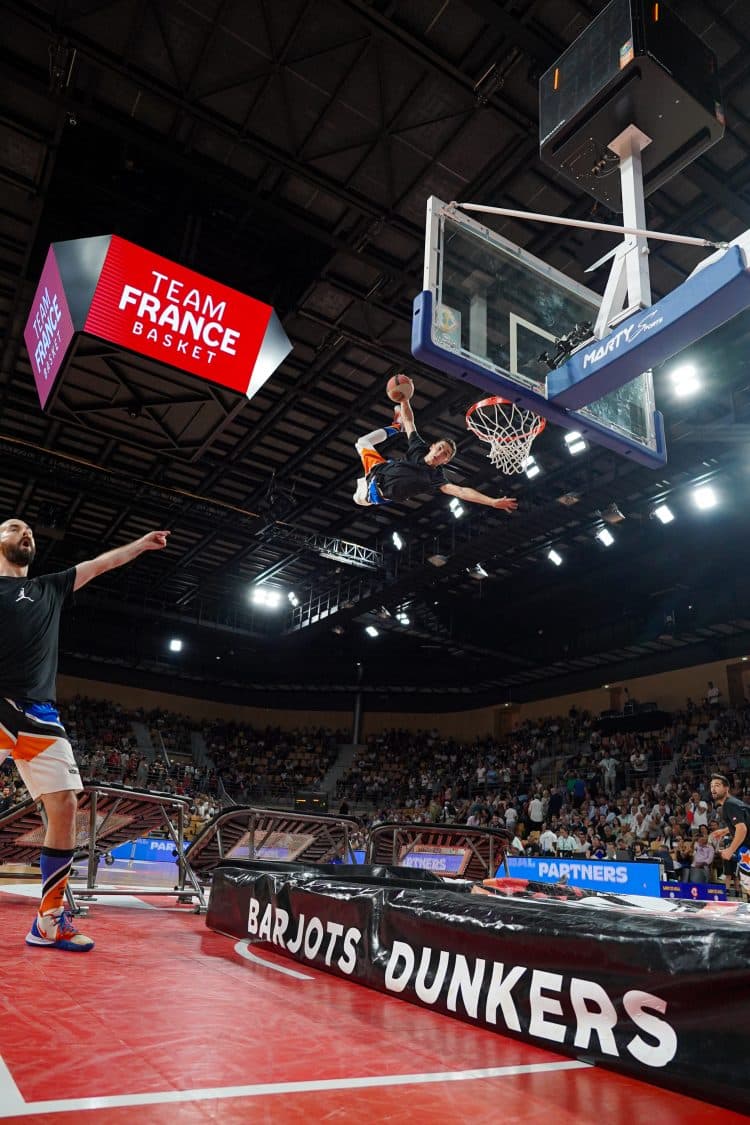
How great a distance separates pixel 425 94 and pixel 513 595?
17012mm

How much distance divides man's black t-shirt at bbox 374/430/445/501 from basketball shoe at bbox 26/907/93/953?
13.3ft

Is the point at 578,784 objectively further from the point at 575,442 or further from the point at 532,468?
the point at 575,442

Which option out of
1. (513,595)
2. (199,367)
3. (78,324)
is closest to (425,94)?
(199,367)

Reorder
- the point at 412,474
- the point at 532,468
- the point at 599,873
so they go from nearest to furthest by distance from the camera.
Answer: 1. the point at 412,474
2. the point at 599,873
3. the point at 532,468

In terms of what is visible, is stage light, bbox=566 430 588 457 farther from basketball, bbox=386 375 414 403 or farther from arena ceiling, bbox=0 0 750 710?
basketball, bbox=386 375 414 403

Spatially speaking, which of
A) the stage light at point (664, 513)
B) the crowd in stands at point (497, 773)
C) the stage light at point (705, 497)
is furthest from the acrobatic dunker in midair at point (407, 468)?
the stage light at point (664, 513)

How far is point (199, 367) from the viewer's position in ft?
27.9

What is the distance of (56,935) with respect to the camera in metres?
3.50

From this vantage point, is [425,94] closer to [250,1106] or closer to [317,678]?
[250,1106]

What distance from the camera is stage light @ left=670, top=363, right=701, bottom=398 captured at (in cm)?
1212

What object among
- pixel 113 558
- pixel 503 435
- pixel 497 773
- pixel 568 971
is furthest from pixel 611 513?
pixel 568 971

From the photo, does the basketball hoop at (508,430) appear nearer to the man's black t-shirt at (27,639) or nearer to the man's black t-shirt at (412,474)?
the man's black t-shirt at (412,474)

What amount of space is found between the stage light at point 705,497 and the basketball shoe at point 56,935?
14.8m

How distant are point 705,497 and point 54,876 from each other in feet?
48.9
